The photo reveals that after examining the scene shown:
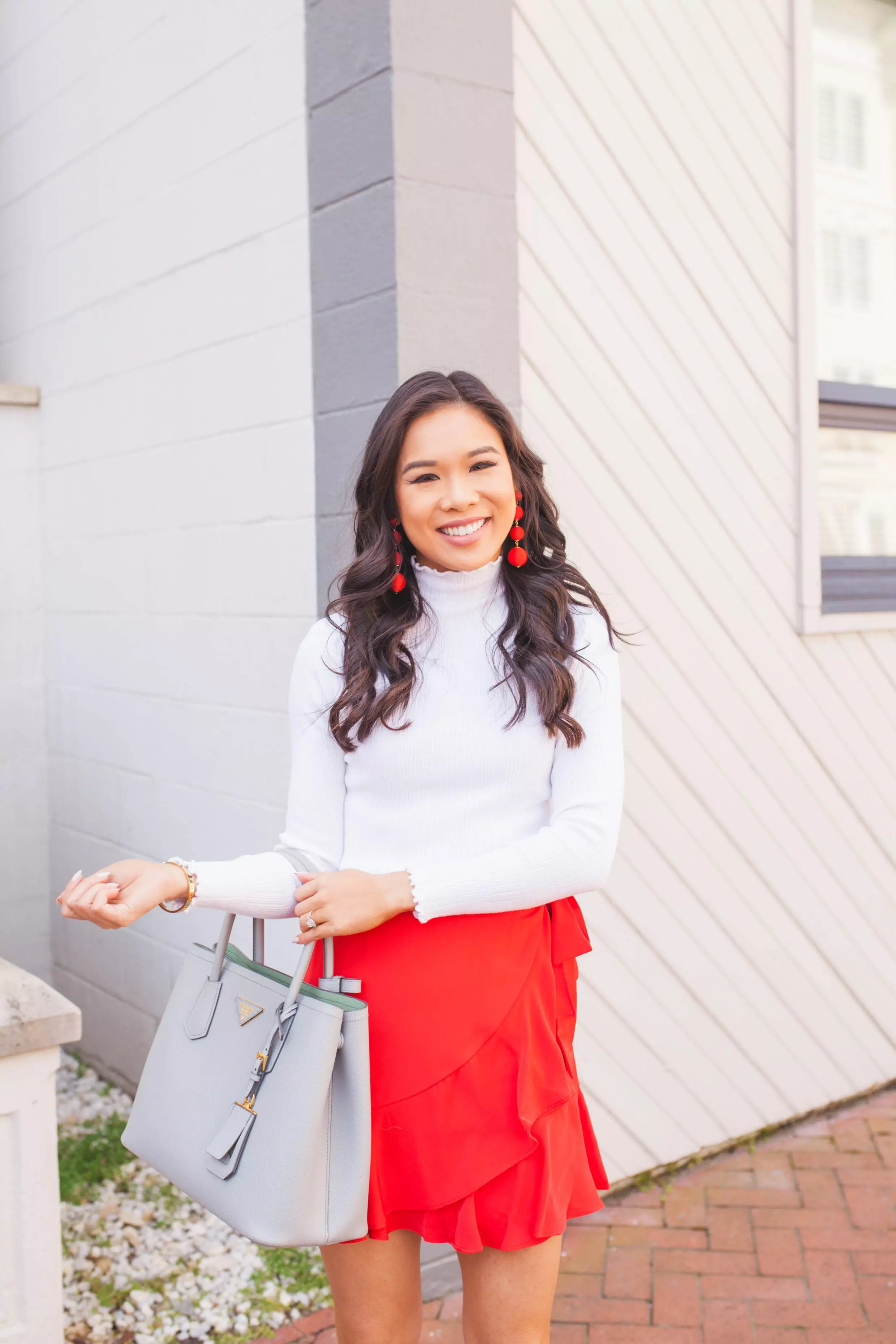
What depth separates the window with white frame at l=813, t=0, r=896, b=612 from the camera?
3764mm

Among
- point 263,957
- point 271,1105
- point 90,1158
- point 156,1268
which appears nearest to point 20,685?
point 90,1158

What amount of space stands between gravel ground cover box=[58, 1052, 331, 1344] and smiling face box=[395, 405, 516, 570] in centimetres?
151

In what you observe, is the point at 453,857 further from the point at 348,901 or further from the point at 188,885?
the point at 188,885

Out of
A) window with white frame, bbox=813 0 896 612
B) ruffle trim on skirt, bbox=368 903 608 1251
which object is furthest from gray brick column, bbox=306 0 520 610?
window with white frame, bbox=813 0 896 612

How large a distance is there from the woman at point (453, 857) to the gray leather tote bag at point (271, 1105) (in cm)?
11

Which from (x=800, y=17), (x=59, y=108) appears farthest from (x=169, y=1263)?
(x=800, y=17)

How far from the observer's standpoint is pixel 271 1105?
5.17 feet

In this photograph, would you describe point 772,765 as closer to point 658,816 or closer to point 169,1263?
point 658,816

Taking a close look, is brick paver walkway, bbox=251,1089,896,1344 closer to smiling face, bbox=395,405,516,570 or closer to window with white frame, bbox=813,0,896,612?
window with white frame, bbox=813,0,896,612

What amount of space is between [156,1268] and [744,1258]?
4.54 ft

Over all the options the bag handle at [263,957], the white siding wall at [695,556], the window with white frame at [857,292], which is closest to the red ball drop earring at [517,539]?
the bag handle at [263,957]

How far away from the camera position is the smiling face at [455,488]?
1771 millimetres

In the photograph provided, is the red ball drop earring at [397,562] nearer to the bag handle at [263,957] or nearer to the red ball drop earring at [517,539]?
the red ball drop earring at [517,539]

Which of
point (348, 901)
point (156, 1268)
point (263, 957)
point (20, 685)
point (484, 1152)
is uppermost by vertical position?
point (20, 685)
